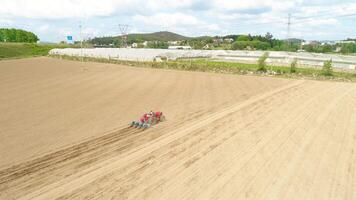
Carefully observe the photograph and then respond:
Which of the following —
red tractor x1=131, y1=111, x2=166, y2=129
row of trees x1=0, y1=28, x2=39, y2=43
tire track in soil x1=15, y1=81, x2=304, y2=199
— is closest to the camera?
tire track in soil x1=15, y1=81, x2=304, y2=199

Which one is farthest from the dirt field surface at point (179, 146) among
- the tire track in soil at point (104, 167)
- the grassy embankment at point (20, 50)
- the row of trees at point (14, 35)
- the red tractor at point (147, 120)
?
the row of trees at point (14, 35)

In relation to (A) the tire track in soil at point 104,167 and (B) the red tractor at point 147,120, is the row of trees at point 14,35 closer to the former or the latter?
(B) the red tractor at point 147,120

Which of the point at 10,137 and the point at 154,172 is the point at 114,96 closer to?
the point at 10,137

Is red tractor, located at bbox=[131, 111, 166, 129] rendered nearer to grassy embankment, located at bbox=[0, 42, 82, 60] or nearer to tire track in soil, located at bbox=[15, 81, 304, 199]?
tire track in soil, located at bbox=[15, 81, 304, 199]

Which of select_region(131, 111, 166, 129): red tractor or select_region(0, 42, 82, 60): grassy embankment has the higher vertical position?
select_region(0, 42, 82, 60): grassy embankment

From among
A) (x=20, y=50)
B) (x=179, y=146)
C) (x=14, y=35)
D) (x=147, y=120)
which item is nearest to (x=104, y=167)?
(x=179, y=146)

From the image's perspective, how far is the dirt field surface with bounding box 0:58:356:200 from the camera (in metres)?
8.88

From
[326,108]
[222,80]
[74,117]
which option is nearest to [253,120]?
[326,108]

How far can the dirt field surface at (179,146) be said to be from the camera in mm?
8883

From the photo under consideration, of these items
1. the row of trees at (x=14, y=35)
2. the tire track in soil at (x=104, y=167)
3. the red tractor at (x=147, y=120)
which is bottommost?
the tire track in soil at (x=104, y=167)

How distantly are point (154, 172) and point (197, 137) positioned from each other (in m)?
3.77

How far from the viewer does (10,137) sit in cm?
1309

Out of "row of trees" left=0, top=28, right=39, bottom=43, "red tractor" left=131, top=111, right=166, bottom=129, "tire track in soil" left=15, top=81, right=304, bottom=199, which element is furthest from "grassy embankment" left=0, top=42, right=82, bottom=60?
"tire track in soil" left=15, top=81, right=304, bottom=199

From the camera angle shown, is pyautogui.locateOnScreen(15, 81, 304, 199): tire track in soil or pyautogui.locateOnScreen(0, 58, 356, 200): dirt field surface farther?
pyautogui.locateOnScreen(0, 58, 356, 200): dirt field surface
